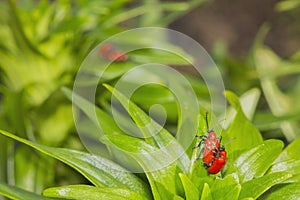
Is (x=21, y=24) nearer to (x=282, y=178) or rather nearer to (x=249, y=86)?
(x=282, y=178)

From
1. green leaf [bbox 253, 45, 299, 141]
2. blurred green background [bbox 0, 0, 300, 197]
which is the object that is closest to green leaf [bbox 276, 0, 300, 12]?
green leaf [bbox 253, 45, 299, 141]

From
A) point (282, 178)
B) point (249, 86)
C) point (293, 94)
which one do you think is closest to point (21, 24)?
point (282, 178)

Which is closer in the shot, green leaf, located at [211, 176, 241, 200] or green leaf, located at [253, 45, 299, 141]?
green leaf, located at [211, 176, 241, 200]

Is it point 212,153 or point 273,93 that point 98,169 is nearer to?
point 212,153

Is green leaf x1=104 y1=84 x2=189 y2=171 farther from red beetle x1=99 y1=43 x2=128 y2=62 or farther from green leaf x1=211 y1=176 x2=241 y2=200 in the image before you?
red beetle x1=99 y1=43 x2=128 y2=62

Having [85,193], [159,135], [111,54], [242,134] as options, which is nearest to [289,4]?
[111,54]

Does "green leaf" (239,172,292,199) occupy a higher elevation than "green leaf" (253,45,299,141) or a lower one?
lower
